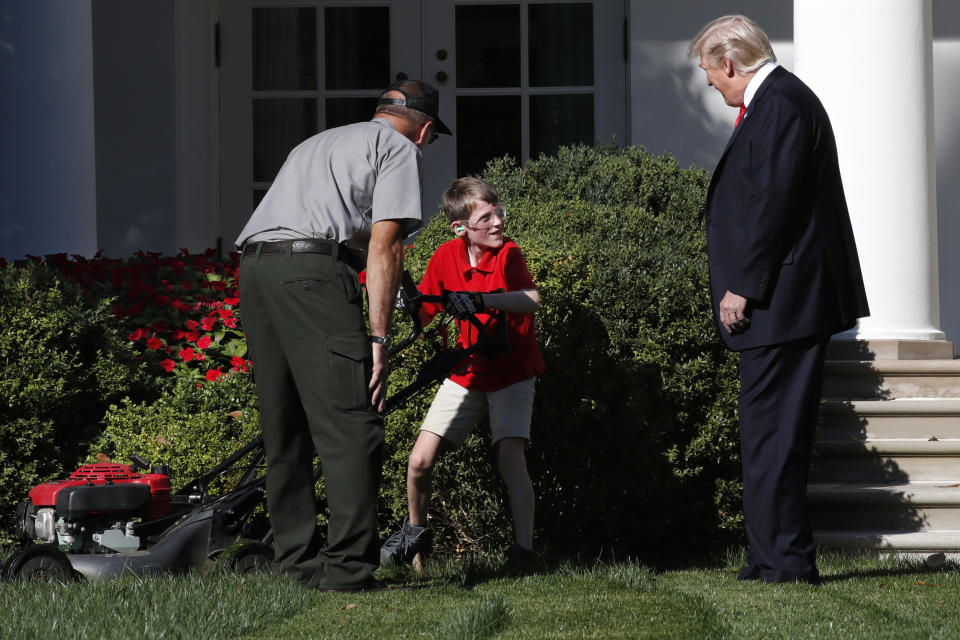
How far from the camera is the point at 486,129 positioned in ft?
31.4

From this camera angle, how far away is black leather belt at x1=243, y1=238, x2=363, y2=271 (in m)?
4.09

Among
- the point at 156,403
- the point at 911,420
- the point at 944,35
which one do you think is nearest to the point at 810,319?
the point at 911,420

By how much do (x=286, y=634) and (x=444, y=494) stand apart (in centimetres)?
206

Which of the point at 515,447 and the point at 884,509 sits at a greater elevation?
the point at 515,447

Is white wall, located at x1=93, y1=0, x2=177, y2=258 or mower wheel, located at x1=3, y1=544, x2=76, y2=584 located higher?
white wall, located at x1=93, y1=0, x2=177, y2=258

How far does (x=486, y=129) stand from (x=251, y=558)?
558 cm

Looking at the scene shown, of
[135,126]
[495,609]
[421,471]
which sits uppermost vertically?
[135,126]

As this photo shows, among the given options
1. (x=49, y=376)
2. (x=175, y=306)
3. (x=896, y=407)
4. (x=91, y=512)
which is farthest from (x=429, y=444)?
(x=896, y=407)

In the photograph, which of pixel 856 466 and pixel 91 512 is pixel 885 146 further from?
pixel 91 512

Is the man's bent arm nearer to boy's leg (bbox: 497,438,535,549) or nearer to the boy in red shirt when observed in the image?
the boy in red shirt

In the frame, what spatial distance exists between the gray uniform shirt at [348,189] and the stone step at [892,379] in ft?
12.1

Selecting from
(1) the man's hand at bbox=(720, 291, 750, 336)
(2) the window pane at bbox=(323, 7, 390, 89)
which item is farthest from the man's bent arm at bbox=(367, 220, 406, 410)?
(2) the window pane at bbox=(323, 7, 390, 89)

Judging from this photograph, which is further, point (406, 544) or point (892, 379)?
point (892, 379)

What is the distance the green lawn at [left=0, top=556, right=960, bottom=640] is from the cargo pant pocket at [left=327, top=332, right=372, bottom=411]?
656mm
